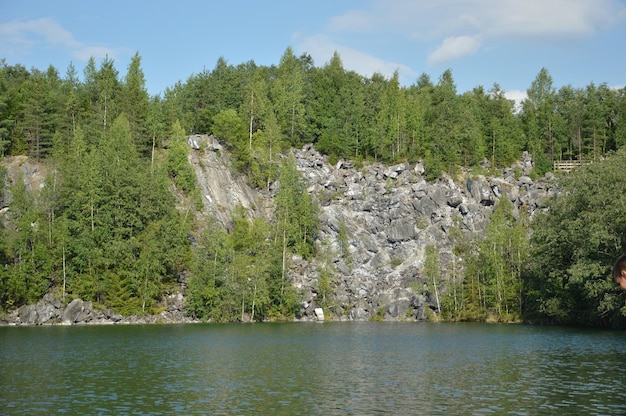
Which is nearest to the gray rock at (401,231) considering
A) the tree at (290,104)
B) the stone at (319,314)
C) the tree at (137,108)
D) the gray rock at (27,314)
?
the stone at (319,314)

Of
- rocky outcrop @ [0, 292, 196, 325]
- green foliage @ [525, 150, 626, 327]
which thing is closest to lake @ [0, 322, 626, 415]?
green foliage @ [525, 150, 626, 327]

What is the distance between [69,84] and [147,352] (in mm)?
110685

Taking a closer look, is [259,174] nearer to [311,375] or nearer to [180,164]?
[180,164]

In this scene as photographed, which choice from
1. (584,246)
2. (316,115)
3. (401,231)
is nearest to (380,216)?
(401,231)

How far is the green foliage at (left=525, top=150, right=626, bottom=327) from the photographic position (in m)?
81.3

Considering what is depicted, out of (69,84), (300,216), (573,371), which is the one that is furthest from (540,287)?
(69,84)

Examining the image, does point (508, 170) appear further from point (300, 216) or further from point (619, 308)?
point (619, 308)

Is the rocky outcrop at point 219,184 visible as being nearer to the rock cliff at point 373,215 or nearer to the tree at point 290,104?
the rock cliff at point 373,215

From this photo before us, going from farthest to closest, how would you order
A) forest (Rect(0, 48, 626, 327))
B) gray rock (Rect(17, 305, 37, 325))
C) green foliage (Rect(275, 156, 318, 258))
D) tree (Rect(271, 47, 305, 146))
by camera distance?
tree (Rect(271, 47, 305, 146)) → green foliage (Rect(275, 156, 318, 258)) → gray rock (Rect(17, 305, 37, 325)) → forest (Rect(0, 48, 626, 327))

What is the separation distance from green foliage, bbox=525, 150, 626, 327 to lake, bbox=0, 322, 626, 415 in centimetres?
952

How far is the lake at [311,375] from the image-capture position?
34.4 m

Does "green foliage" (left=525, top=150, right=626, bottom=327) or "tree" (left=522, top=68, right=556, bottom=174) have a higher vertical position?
"tree" (left=522, top=68, right=556, bottom=174)

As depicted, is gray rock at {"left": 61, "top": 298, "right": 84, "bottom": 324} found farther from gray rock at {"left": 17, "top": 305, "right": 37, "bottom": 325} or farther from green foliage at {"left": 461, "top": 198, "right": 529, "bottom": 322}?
green foliage at {"left": 461, "top": 198, "right": 529, "bottom": 322}

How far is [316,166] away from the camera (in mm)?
153625
